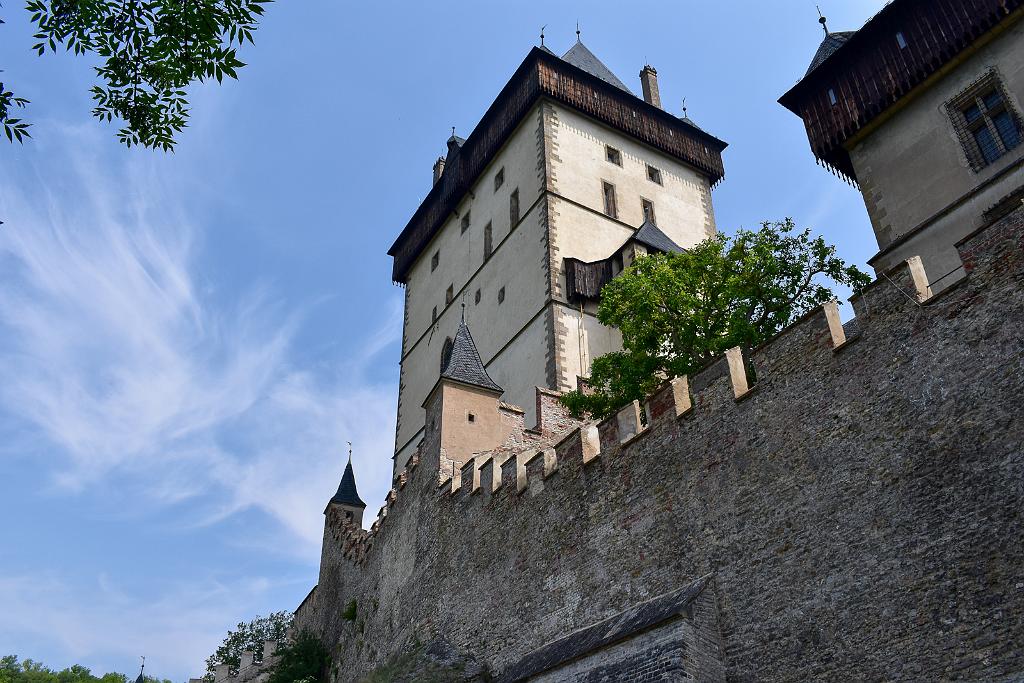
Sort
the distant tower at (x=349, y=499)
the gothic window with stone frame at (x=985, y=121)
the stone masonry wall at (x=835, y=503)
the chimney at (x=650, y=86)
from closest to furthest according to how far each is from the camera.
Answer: the stone masonry wall at (x=835, y=503) → the gothic window with stone frame at (x=985, y=121) → the distant tower at (x=349, y=499) → the chimney at (x=650, y=86)

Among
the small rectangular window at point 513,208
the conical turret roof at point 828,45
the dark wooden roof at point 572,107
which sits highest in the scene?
Result: the dark wooden roof at point 572,107

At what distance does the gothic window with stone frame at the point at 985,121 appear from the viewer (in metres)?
14.1

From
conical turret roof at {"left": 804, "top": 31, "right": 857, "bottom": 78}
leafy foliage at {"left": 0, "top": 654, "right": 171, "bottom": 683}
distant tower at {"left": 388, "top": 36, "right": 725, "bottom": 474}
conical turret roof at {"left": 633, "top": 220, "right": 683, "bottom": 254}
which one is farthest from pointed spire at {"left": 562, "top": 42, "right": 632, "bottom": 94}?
leafy foliage at {"left": 0, "top": 654, "right": 171, "bottom": 683}

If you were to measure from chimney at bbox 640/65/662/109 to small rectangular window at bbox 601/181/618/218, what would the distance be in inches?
236

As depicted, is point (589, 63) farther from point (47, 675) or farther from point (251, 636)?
point (47, 675)

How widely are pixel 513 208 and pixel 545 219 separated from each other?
282cm

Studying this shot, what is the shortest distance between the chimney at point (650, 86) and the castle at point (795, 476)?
1081 cm

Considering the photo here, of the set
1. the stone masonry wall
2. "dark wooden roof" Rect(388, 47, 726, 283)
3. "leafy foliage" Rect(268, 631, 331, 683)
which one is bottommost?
the stone masonry wall

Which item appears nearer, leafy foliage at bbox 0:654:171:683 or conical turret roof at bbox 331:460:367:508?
conical turret roof at bbox 331:460:367:508

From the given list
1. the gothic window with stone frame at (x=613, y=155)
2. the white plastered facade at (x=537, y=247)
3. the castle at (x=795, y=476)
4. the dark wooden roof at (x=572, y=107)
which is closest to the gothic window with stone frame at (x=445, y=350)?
the white plastered facade at (x=537, y=247)

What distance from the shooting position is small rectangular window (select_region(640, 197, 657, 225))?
2992 cm

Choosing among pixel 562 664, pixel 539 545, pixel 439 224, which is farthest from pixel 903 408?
pixel 439 224

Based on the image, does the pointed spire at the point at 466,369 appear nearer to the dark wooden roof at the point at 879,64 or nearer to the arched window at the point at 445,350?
the dark wooden roof at the point at 879,64

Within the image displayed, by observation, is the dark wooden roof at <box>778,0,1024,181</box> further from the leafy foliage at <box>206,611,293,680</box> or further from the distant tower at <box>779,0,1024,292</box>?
the leafy foliage at <box>206,611,293,680</box>
